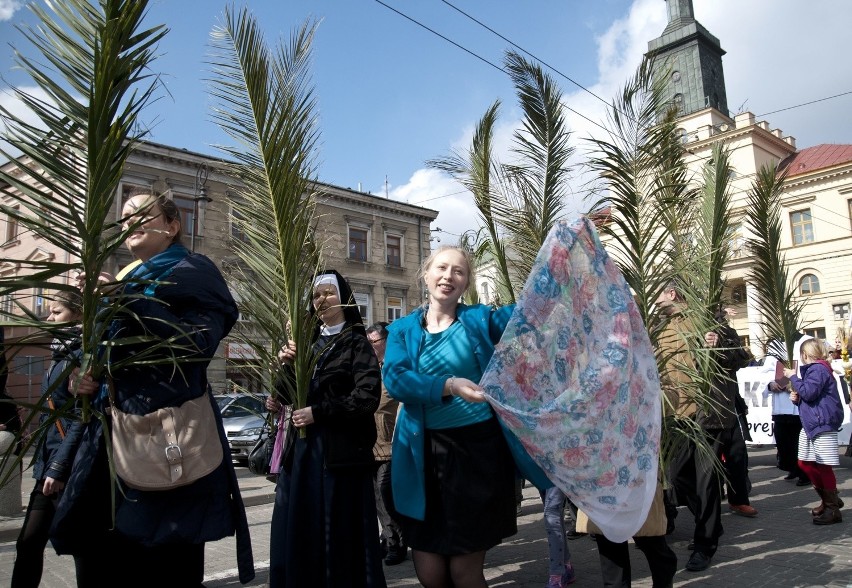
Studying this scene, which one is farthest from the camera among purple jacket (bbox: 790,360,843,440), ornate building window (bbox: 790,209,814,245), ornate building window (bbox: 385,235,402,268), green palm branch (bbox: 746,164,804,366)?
ornate building window (bbox: 385,235,402,268)

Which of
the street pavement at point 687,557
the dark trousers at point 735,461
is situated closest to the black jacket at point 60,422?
the street pavement at point 687,557

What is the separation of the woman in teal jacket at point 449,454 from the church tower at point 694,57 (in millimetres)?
54449

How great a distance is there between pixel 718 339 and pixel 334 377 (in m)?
3.49

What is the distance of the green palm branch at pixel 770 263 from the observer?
683cm

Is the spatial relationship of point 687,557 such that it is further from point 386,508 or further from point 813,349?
point 813,349

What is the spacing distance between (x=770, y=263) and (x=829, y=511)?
276 cm

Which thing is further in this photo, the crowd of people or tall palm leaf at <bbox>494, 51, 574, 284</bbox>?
tall palm leaf at <bbox>494, 51, 574, 284</bbox>

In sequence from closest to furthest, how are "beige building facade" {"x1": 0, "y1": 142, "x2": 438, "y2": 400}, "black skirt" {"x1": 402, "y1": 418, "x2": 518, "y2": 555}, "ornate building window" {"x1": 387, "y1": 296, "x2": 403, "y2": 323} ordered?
"black skirt" {"x1": 402, "y1": 418, "x2": 518, "y2": 555}
"beige building facade" {"x1": 0, "y1": 142, "x2": 438, "y2": 400}
"ornate building window" {"x1": 387, "y1": 296, "x2": 403, "y2": 323}

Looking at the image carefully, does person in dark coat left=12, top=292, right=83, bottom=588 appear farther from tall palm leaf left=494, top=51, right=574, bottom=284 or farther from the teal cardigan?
tall palm leaf left=494, top=51, right=574, bottom=284

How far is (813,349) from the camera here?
21.2 ft

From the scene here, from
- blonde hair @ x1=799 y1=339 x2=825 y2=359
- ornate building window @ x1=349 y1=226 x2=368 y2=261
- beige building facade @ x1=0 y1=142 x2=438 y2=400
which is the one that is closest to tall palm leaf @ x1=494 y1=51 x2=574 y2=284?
blonde hair @ x1=799 y1=339 x2=825 y2=359

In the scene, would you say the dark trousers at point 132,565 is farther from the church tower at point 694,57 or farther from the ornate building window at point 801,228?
the church tower at point 694,57

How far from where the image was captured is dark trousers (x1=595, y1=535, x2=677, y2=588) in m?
3.28

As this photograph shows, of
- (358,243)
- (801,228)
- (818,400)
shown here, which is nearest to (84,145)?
(818,400)
